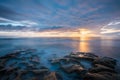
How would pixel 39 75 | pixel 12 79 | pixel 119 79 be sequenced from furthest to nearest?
pixel 39 75
pixel 12 79
pixel 119 79

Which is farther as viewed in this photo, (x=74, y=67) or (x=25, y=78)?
(x=74, y=67)

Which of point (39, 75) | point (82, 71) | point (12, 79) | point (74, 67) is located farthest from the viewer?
point (74, 67)

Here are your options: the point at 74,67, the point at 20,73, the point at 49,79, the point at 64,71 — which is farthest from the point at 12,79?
the point at 74,67

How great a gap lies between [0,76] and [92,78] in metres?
14.5

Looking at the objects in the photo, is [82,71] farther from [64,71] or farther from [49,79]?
[49,79]

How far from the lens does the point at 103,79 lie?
43.5 feet

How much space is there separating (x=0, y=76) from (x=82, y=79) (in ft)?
43.1

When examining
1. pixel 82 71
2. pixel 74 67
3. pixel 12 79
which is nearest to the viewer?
pixel 12 79

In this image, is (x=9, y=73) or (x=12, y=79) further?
(x=9, y=73)

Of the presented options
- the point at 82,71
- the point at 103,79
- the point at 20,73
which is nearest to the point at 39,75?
the point at 20,73

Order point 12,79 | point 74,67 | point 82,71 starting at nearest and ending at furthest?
1. point 12,79
2. point 82,71
3. point 74,67

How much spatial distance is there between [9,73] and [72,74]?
10943 millimetres

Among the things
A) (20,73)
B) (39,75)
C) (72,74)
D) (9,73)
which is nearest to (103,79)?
(72,74)

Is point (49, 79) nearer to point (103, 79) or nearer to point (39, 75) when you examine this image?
point (39, 75)
